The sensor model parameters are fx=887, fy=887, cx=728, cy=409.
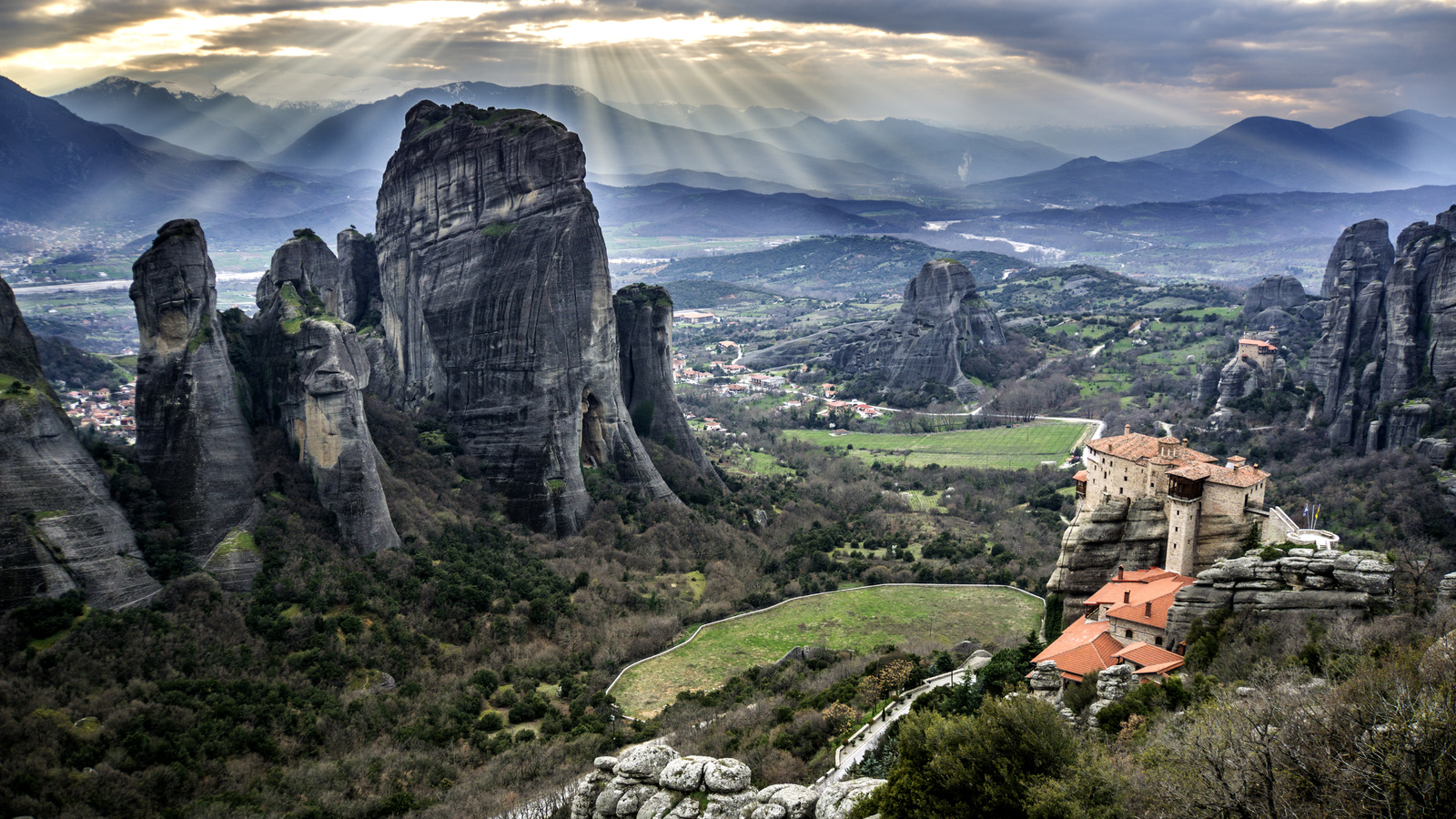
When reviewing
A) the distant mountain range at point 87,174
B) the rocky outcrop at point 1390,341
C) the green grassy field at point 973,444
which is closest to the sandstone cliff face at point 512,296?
the green grassy field at point 973,444

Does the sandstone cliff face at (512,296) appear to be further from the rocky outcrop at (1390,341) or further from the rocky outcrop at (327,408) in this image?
the rocky outcrop at (1390,341)

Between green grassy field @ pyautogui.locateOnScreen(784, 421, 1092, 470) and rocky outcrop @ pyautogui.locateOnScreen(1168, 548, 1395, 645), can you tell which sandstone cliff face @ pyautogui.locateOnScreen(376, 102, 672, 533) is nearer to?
rocky outcrop @ pyautogui.locateOnScreen(1168, 548, 1395, 645)

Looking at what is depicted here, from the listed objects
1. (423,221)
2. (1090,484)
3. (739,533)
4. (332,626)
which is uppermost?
(423,221)

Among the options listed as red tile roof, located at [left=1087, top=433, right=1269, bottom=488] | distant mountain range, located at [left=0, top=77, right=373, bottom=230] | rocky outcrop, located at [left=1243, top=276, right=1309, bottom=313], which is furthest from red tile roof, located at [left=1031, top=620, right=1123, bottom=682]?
distant mountain range, located at [left=0, top=77, right=373, bottom=230]

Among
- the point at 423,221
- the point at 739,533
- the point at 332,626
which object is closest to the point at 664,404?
the point at 739,533

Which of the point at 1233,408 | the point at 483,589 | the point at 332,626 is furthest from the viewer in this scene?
the point at 1233,408

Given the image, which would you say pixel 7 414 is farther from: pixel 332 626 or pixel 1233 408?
pixel 1233 408
